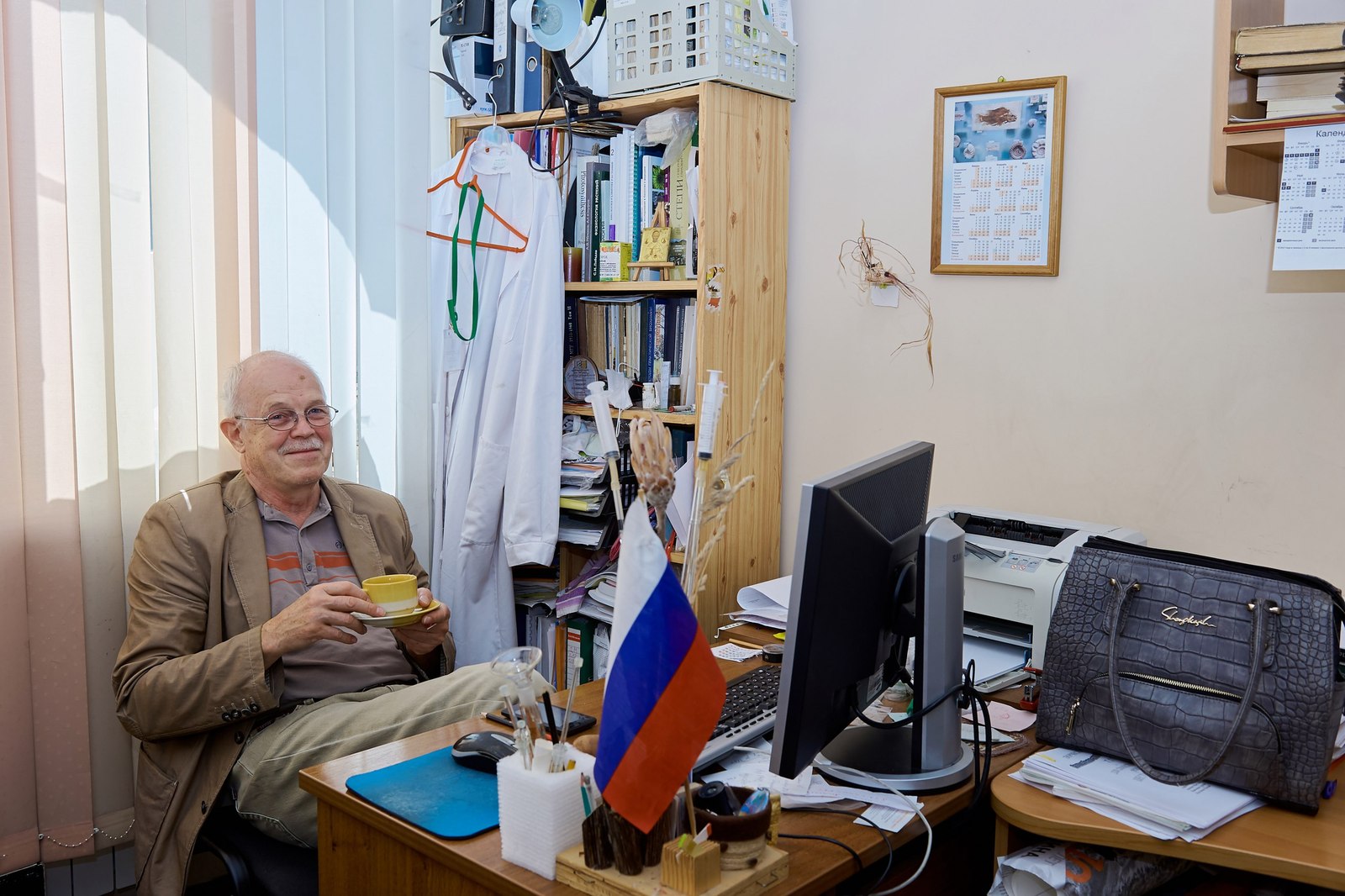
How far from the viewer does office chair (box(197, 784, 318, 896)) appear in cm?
188

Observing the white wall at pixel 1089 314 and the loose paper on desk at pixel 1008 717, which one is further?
the white wall at pixel 1089 314

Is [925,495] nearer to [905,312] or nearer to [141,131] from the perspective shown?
[905,312]

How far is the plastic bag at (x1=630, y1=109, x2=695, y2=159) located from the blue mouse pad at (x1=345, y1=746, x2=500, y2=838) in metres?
1.68

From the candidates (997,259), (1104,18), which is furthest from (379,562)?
(1104,18)

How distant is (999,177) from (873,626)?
1380mm

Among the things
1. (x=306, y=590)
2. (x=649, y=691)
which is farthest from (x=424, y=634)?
(x=649, y=691)

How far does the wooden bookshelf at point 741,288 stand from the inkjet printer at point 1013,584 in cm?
70

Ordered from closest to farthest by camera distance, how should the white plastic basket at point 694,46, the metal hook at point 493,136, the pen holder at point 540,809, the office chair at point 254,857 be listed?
the pen holder at point 540,809 < the office chair at point 254,857 < the white plastic basket at point 694,46 < the metal hook at point 493,136

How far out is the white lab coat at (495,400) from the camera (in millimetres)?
2906

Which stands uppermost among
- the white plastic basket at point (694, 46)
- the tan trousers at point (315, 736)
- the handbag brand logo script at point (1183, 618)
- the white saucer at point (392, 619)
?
the white plastic basket at point (694, 46)

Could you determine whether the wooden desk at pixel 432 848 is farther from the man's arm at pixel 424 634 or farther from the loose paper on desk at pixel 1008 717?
the man's arm at pixel 424 634

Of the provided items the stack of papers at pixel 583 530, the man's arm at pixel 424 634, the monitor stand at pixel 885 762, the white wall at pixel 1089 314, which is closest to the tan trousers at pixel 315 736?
the man's arm at pixel 424 634

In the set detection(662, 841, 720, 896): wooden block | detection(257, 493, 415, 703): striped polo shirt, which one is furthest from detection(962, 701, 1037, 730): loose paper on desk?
detection(257, 493, 415, 703): striped polo shirt

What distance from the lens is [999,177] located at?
97.8 inches
